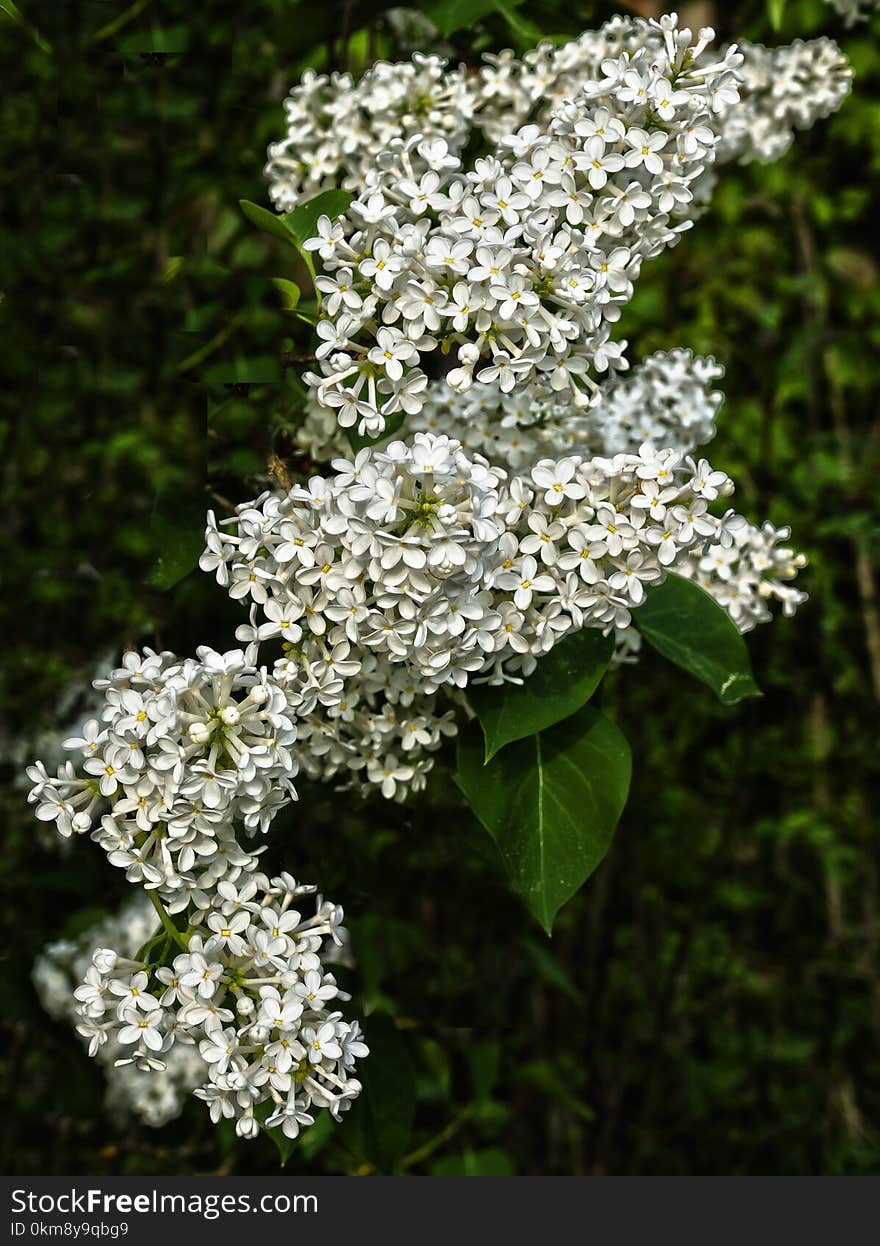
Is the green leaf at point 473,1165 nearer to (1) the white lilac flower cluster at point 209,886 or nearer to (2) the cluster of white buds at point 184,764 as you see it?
(1) the white lilac flower cluster at point 209,886

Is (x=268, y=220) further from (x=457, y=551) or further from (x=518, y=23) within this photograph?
(x=518, y=23)

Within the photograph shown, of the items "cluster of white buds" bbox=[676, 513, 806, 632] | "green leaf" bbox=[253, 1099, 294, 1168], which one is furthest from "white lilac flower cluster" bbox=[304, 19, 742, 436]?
"green leaf" bbox=[253, 1099, 294, 1168]

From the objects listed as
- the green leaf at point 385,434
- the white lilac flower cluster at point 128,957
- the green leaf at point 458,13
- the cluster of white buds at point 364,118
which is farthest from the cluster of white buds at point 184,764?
the white lilac flower cluster at point 128,957

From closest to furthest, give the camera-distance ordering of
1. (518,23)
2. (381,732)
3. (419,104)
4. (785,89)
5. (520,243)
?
1. (520,243)
2. (381,732)
3. (419,104)
4. (518,23)
5. (785,89)

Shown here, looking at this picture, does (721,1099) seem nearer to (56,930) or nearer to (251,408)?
(56,930)

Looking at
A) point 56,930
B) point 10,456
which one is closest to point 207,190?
point 10,456

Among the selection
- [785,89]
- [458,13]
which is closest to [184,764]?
[458,13]
